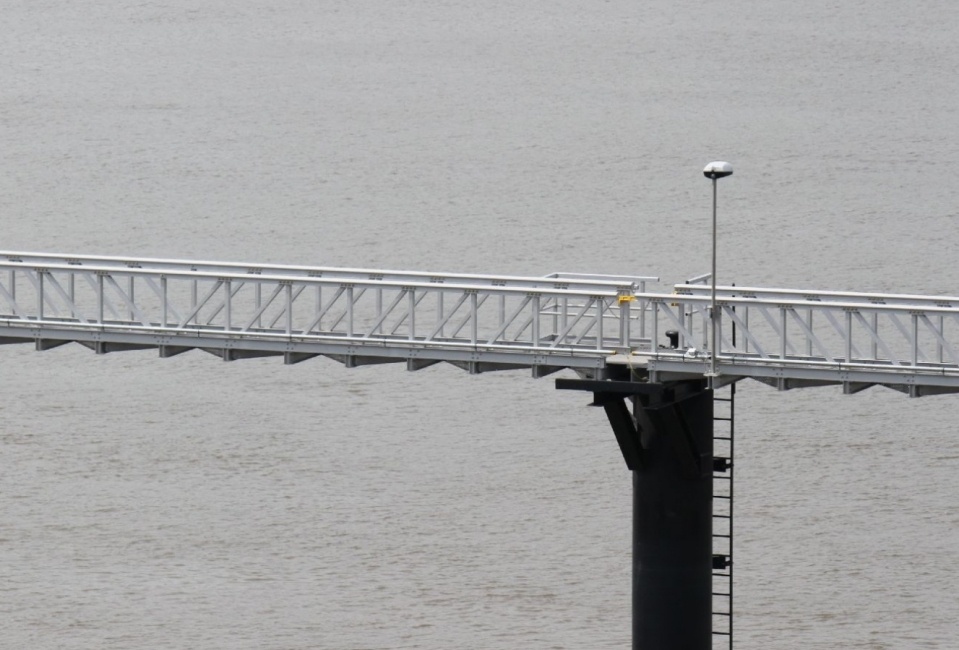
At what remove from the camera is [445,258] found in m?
70.0

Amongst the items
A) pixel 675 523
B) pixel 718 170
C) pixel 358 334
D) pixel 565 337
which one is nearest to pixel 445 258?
pixel 358 334

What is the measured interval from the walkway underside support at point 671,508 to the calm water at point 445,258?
5865mm

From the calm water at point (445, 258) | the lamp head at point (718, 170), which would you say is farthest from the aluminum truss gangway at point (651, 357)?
the calm water at point (445, 258)

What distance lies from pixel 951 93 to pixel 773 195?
1214 centimetres

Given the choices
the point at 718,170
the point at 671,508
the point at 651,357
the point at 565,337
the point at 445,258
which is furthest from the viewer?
the point at 445,258

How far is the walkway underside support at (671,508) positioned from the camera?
32938 mm

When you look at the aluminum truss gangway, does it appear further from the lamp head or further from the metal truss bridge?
the lamp head

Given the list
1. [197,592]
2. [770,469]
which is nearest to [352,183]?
[770,469]

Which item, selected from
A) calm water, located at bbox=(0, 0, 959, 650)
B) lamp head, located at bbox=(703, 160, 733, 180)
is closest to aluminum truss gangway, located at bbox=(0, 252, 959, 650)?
lamp head, located at bbox=(703, 160, 733, 180)

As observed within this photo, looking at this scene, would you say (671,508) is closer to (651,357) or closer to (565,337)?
(651,357)

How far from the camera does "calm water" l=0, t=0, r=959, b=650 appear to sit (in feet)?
144

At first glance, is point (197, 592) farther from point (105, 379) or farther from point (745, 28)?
point (745, 28)

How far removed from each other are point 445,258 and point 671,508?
37181mm

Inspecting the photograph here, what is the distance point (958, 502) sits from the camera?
5100 centimetres
